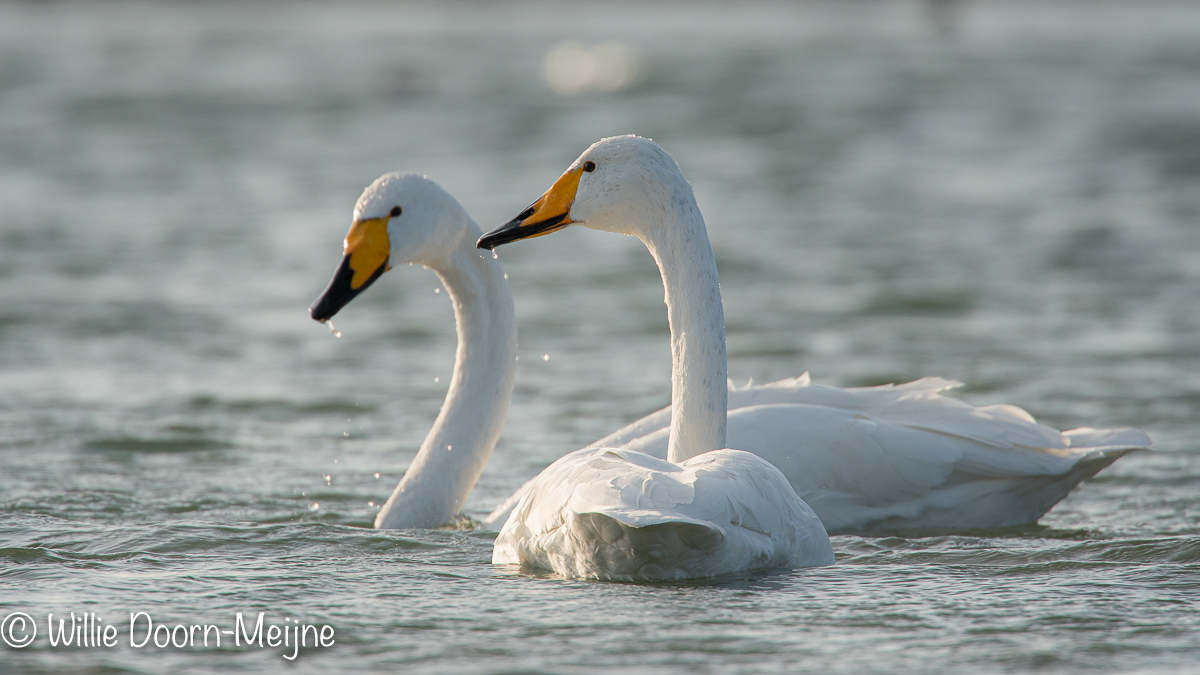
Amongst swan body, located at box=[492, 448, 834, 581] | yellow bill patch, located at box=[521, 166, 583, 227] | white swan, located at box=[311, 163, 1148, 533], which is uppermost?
yellow bill patch, located at box=[521, 166, 583, 227]

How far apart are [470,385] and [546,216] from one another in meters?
1.26

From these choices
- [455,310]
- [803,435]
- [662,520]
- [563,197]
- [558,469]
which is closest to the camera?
[662,520]

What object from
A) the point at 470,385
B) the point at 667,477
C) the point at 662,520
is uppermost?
the point at 470,385

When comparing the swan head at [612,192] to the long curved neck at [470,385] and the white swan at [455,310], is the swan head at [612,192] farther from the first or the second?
the long curved neck at [470,385]

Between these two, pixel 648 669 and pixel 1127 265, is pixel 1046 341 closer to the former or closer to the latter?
pixel 1127 265

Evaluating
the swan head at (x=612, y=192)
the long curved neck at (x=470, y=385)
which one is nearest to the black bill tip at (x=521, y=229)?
the swan head at (x=612, y=192)

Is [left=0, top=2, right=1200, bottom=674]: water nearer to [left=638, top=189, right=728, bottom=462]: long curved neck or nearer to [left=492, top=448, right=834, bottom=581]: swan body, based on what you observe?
[left=492, top=448, right=834, bottom=581]: swan body

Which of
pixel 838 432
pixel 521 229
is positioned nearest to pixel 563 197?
pixel 521 229

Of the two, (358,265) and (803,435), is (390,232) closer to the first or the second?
(358,265)

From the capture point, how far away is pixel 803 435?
6.25m

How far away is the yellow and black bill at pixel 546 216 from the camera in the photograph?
18.7 ft

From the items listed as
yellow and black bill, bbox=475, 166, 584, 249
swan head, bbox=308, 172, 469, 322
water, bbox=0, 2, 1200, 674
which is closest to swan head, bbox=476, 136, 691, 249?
yellow and black bill, bbox=475, 166, 584, 249

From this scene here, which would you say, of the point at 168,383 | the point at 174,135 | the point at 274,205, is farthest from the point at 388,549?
the point at 174,135

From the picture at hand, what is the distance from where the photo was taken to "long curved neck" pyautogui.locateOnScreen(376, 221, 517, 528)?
21.4ft
